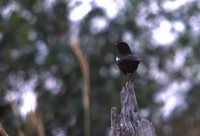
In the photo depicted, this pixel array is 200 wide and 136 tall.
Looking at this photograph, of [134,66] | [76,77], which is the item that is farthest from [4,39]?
[134,66]

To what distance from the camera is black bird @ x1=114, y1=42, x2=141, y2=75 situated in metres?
3.99

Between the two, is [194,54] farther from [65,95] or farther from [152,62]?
[65,95]

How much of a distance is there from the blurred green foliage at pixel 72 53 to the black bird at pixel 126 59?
246 inches

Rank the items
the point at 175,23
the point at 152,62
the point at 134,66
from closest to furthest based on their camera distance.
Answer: the point at 134,66 < the point at 175,23 < the point at 152,62

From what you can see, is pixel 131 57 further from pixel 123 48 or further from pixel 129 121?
pixel 129 121

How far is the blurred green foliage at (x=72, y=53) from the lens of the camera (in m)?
10.8

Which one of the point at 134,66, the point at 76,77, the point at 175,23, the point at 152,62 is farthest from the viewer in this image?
the point at 152,62

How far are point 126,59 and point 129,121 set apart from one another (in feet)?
1.41

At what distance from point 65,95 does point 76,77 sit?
1.33ft

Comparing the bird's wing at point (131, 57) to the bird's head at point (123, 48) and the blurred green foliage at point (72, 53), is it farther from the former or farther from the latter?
the blurred green foliage at point (72, 53)

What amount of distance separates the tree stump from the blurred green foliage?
21.3 feet

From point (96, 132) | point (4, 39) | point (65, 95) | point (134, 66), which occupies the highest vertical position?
point (4, 39)

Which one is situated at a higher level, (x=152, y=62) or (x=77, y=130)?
(x=152, y=62)

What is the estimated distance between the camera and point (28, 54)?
1108cm
